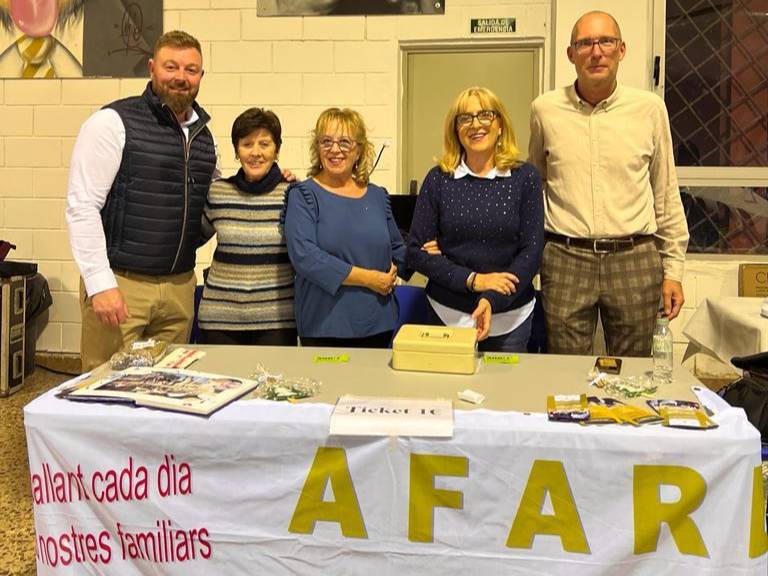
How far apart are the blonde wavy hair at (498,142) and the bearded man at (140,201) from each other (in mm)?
785

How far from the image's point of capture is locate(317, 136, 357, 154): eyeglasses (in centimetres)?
211

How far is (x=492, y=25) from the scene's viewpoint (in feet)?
12.7

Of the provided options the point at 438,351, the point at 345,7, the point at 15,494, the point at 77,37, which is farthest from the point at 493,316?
the point at 77,37

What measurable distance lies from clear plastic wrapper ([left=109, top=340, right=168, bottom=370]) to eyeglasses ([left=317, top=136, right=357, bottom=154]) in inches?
29.8

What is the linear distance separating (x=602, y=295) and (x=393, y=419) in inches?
43.8

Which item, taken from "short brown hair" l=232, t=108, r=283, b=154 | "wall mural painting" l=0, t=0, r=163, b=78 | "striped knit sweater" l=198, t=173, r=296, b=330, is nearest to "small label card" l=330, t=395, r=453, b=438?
"striped knit sweater" l=198, t=173, r=296, b=330

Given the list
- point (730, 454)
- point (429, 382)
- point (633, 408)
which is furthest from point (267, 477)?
point (730, 454)

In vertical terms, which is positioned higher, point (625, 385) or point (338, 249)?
point (338, 249)

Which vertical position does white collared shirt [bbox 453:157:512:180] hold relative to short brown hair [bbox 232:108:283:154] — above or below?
below

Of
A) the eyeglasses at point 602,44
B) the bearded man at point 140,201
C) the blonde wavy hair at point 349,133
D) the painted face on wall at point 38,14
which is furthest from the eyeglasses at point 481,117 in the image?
the painted face on wall at point 38,14

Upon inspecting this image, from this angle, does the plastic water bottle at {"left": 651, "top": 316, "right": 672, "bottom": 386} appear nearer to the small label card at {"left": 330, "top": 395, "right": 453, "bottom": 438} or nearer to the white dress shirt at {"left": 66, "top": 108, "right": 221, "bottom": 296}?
the small label card at {"left": 330, "top": 395, "right": 453, "bottom": 438}

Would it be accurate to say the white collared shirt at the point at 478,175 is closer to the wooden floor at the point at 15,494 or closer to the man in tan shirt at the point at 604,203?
the man in tan shirt at the point at 604,203

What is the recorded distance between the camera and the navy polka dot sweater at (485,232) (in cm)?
203

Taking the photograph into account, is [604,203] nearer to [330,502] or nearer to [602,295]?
[602,295]
